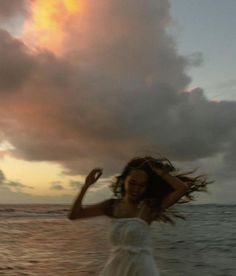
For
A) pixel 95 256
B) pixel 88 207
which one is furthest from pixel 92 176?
pixel 95 256

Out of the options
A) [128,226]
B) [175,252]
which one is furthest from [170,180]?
[175,252]

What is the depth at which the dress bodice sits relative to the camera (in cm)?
450

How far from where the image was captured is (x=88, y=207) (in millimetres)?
4746

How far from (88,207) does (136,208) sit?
44cm

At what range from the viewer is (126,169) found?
16.1 feet

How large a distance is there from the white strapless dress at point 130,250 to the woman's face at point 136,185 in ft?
0.84

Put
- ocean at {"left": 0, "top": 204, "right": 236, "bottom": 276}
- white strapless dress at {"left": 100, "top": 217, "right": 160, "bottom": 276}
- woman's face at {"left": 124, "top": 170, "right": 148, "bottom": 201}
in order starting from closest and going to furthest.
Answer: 1. white strapless dress at {"left": 100, "top": 217, "right": 160, "bottom": 276}
2. woman's face at {"left": 124, "top": 170, "right": 148, "bottom": 201}
3. ocean at {"left": 0, "top": 204, "right": 236, "bottom": 276}

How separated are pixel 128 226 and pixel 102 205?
14.8 inches

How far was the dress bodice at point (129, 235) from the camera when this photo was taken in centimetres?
450

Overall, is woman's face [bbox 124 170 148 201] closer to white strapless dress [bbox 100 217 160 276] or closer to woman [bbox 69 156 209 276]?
woman [bbox 69 156 209 276]

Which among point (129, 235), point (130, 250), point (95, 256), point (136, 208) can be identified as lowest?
point (130, 250)

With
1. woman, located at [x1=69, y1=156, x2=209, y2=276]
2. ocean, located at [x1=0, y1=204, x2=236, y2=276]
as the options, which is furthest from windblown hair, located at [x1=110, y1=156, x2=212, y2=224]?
ocean, located at [x1=0, y1=204, x2=236, y2=276]

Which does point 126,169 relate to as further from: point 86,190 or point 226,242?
point 226,242

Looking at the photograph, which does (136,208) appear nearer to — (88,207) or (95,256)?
(88,207)
